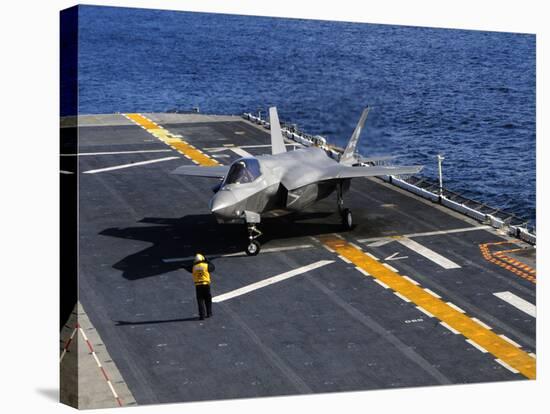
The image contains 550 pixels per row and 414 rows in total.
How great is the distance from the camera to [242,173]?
4134 centimetres

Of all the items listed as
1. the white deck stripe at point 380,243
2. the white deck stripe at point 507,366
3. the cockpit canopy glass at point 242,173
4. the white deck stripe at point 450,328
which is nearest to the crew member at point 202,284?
the cockpit canopy glass at point 242,173

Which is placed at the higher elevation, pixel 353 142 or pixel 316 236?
pixel 353 142

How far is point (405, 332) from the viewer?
1366 inches

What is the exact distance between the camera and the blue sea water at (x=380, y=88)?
45.4 meters

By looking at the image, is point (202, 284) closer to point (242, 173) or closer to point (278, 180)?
point (242, 173)

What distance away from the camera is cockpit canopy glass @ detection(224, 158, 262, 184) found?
4122cm

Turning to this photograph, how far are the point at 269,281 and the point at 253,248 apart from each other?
294 centimetres

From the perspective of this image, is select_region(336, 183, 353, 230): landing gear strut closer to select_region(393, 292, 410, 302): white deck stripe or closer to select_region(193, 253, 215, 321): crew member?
select_region(393, 292, 410, 302): white deck stripe

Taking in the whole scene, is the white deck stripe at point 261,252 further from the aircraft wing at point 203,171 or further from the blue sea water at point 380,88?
the blue sea water at point 380,88

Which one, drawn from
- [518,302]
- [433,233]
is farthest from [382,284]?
[433,233]

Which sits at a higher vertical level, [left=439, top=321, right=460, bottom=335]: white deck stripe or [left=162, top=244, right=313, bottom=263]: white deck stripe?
[left=162, top=244, right=313, bottom=263]: white deck stripe

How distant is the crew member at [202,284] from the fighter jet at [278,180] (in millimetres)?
5743

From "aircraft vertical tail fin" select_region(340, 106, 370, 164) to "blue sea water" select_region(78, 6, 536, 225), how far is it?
16.1 inches

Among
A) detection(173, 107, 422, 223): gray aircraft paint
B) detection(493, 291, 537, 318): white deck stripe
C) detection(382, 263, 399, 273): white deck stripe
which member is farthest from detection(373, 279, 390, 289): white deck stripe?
detection(173, 107, 422, 223): gray aircraft paint
